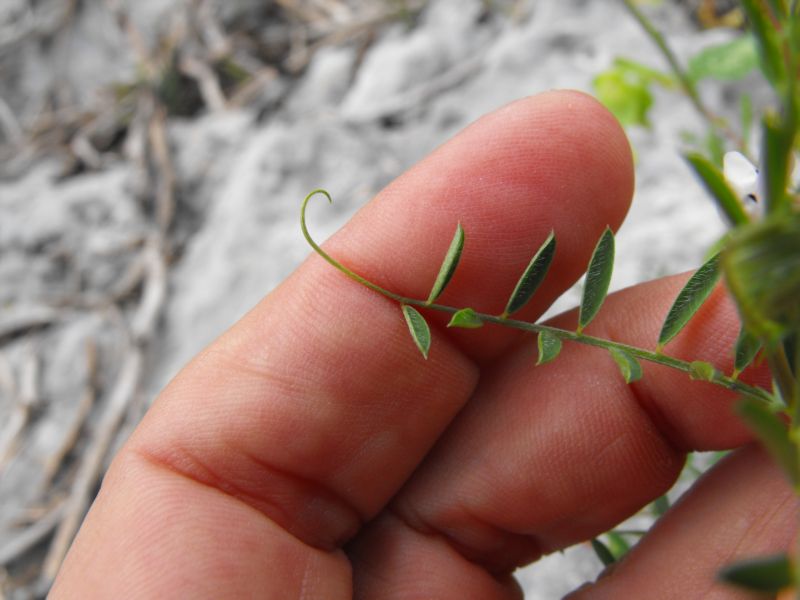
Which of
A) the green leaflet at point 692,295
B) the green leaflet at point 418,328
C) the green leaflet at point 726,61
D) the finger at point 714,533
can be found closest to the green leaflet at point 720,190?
the green leaflet at point 692,295

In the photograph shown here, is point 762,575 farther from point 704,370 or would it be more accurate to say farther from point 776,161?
point 704,370

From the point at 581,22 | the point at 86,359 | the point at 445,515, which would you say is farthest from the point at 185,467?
the point at 581,22

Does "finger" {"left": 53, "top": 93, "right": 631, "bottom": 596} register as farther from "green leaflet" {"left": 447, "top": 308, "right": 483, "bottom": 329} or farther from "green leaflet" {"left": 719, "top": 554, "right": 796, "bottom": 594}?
"green leaflet" {"left": 719, "top": 554, "right": 796, "bottom": 594}

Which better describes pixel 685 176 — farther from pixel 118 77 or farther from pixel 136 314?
pixel 118 77

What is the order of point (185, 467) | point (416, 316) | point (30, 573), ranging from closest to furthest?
point (416, 316) < point (185, 467) < point (30, 573)

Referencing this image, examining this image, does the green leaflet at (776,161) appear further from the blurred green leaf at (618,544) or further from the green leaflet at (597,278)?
the blurred green leaf at (618,544)

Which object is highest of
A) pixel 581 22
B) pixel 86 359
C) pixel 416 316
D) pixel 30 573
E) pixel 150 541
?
pixel 416 316

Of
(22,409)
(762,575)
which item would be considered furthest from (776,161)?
(22,409)
